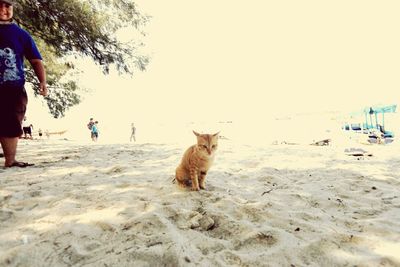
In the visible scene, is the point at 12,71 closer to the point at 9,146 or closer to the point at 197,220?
the point at 9,146

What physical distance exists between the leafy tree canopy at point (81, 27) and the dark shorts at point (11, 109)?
10.3 ft

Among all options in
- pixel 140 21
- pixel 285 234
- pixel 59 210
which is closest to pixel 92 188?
pixel 59 210

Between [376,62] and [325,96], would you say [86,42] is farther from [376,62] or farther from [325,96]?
[376,62]

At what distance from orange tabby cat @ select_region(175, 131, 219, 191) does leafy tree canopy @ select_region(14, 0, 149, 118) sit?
202 inches

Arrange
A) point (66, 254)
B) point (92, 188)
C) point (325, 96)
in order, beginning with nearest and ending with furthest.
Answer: point (66, 254)
point (92, 188)
point (325, 96)

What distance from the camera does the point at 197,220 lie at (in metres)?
2.45

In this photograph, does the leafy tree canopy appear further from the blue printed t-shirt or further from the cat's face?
the cat's face

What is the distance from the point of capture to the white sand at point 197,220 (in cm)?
190

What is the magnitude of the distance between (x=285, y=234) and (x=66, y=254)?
60.6 inches

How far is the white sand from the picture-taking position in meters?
1.90

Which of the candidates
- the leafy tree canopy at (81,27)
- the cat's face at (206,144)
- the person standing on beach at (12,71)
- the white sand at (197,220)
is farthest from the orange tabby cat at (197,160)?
the leafy tree canopy at (81,27)

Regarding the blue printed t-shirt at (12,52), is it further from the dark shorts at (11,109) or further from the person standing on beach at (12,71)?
the dark shorts at (11,109)

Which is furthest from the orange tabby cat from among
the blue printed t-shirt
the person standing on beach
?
the blue printed t-shirt

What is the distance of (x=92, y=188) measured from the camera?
3.43 m
